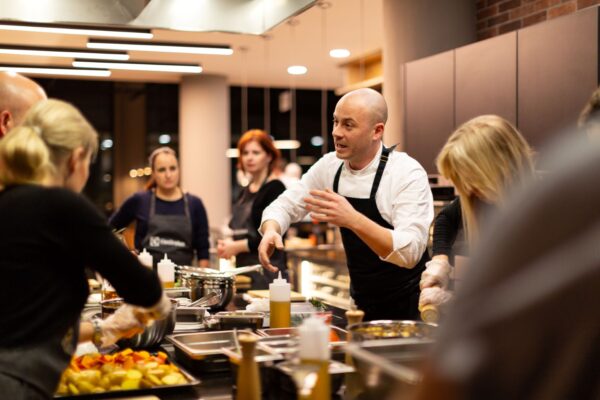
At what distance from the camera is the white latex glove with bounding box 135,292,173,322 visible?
153cm

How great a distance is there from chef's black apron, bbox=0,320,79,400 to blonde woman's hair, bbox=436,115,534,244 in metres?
1.16

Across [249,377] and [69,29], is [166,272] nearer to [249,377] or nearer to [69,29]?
[249,377]

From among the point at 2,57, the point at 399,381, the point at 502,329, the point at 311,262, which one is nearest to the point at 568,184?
the point at 502,329

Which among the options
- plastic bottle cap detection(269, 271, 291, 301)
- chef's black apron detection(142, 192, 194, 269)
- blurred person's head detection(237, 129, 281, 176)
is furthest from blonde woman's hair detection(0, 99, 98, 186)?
chef's black apron detection(142, 192, 194, 269)

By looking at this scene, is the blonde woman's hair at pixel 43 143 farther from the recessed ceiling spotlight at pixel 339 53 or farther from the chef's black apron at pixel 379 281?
the recessed ceiling spotlight at pixel 339 53

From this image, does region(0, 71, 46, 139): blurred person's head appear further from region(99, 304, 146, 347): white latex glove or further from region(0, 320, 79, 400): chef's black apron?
region(0, 320, 79, 400): chef's black apron

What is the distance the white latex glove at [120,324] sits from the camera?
5.48ft

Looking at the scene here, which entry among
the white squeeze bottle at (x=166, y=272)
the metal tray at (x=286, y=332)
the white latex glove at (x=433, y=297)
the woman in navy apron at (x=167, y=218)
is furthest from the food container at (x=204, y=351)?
the woman in navy apron at (x=167, y=218)

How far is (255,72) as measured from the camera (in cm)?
1076

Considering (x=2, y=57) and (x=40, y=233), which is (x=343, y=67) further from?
(x=40, y=233)

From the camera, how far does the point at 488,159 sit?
200 centimetres

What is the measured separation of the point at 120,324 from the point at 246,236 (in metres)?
2.70

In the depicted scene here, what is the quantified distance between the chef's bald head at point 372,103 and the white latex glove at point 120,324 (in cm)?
164

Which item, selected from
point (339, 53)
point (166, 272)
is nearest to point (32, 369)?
point (166, 272)
